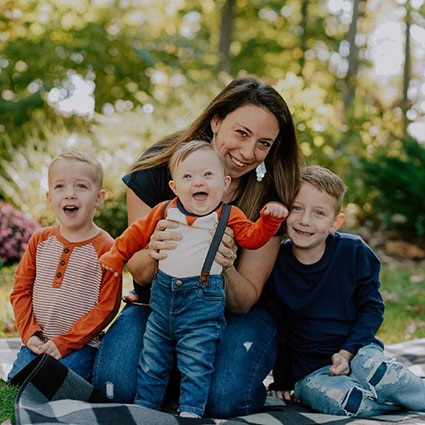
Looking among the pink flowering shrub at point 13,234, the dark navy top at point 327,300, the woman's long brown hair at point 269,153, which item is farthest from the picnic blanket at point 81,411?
the pink flowering shrub at point 13,234

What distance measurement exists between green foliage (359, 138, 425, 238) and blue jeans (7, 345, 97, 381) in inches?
239

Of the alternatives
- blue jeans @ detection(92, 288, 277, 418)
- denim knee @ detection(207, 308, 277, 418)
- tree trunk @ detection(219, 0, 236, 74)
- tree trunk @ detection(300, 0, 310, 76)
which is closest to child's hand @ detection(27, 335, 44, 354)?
blue jeans @ detection(92, 288, 277, 418)

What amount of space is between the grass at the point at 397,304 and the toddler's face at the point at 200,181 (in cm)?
111

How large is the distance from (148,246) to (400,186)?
250 inches

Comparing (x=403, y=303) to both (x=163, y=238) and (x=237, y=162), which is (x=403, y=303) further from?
→ (x=163, y=238)

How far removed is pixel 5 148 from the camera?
9133mm

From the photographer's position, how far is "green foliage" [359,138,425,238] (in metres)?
7.92

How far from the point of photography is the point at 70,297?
2697 millimetres

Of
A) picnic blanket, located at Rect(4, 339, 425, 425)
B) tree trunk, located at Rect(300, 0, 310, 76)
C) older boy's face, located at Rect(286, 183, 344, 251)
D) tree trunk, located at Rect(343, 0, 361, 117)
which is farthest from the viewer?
tree trunk, located at Rect(300, 0, 310, 76)

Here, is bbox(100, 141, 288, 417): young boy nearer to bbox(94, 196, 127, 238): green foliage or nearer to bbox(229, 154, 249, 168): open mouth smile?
bbox(229, 154, 249, 168): open mouth smile

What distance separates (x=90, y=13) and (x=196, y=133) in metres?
8.78

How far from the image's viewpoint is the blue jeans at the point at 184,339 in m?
2.41

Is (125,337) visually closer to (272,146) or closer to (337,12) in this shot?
(272,146)

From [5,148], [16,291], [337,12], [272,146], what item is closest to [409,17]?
[337,12]
